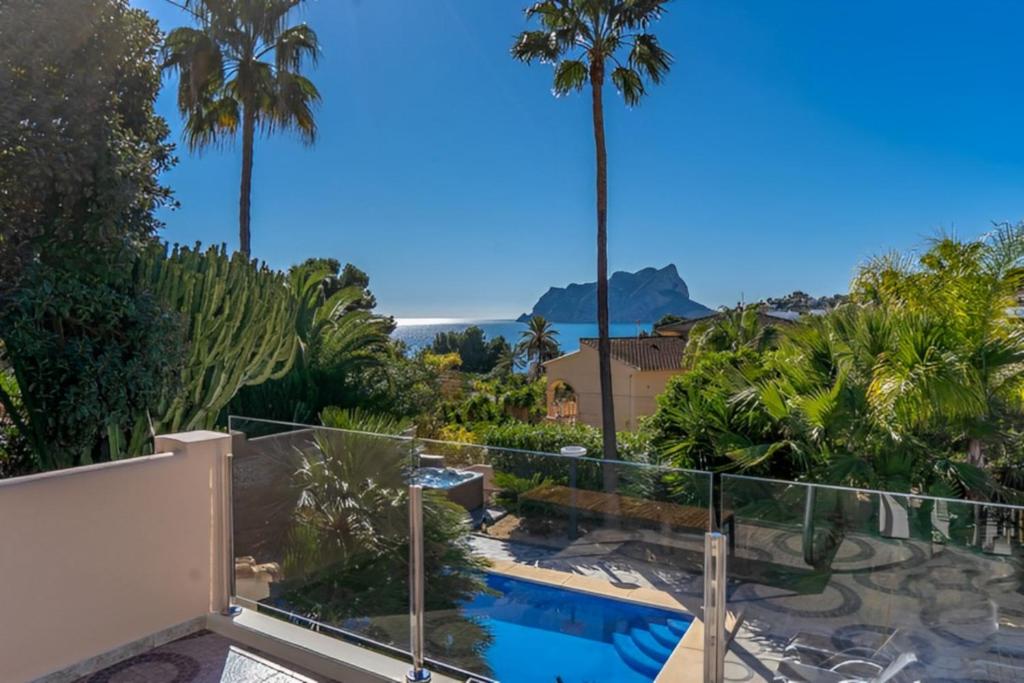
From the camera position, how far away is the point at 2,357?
539cm

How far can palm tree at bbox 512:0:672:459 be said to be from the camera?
50.2 feet

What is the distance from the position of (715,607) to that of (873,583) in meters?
0.68

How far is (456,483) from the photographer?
3.57m

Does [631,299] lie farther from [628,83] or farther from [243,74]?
[243,74]

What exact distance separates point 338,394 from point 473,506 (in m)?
7.44

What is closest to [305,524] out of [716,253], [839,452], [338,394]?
[839,452]

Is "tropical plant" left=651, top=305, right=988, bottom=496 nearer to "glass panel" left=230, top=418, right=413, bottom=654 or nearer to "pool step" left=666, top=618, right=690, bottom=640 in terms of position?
"pool step" left=666, top=618, right=690, bottom=640

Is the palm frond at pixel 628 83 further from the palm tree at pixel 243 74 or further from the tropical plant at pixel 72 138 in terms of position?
the tropical plant at pixel 72 138

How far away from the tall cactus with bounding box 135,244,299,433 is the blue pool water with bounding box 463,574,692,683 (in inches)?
142

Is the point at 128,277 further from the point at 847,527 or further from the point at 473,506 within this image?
the point at 847,527

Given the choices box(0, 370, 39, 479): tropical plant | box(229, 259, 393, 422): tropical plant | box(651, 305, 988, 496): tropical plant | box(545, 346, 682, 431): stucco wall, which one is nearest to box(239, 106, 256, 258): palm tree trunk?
box(229, 259, 393, 422): tropical plant

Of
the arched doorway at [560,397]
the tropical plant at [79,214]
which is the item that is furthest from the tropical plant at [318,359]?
the arched doorway at [560,397]

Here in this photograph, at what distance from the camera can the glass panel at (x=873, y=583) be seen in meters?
2.50

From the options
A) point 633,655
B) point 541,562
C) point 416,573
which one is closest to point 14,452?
point 416,573
